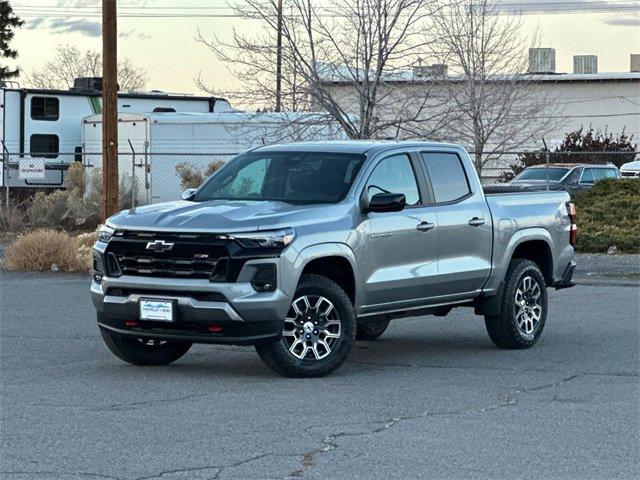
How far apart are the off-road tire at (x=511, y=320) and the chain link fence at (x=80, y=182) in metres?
18.3

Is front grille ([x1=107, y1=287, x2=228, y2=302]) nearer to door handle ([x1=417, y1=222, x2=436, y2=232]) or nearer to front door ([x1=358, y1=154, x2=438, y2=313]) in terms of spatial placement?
front door ([x1=358, y1=154, x2=438, y2=313])

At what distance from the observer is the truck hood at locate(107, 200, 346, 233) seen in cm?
1042

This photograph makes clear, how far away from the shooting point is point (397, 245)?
11.5 meters

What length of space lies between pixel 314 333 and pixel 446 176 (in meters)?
2.49

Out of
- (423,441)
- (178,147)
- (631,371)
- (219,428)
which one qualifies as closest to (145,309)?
(219,428)

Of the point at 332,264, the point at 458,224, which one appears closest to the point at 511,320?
the point at 458,224

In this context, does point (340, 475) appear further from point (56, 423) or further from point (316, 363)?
point (316, 363)

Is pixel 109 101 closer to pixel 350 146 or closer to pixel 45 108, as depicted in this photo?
pixel 350 146

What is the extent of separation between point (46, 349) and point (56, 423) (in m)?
4.01

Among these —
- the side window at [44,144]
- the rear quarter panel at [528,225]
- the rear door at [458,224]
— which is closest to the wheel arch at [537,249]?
the rear quarter panel at [528,225]

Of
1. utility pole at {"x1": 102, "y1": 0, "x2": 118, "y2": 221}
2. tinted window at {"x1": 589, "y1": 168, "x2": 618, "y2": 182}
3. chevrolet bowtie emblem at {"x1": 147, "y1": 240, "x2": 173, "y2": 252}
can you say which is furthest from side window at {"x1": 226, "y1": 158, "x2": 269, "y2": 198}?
tinted window at {"x1": 589, "y1": 168, "x2": 618, "y2": 182}

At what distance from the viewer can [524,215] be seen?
1303 cm

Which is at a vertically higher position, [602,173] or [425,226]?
[602,173]

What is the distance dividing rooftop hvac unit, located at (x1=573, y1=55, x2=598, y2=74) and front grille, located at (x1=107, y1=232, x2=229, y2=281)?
73.0m
